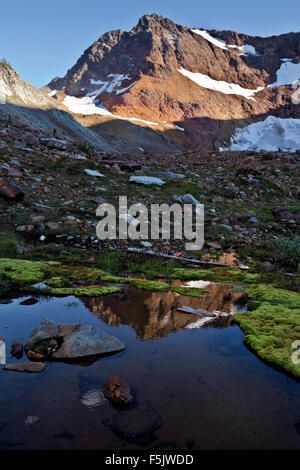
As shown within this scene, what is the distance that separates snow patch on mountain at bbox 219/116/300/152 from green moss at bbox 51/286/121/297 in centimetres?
9377

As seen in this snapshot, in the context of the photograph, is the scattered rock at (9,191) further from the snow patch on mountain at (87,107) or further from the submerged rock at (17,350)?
the snow patch on mountain at (87,107)

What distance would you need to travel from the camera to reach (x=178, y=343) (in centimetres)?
399

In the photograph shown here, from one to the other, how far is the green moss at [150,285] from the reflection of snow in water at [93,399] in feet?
10.5

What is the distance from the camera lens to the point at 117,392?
2.80m

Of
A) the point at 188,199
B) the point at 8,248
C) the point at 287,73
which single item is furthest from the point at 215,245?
the point at 287,73

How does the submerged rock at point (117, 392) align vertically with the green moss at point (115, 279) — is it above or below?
below

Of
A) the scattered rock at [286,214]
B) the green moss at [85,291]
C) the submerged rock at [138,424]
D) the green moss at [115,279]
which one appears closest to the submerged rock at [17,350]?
the submerged rock at [138,424]

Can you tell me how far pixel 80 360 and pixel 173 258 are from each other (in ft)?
17.0

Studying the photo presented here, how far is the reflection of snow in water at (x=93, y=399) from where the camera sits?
2.76 meters

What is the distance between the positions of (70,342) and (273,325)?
9.82ft

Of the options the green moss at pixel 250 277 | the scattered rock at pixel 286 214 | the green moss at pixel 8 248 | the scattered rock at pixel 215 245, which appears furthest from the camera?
the scattered rock at pixel 286 214

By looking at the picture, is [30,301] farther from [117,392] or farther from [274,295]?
[274,295]

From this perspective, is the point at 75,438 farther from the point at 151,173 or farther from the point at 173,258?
the point at 151,173
